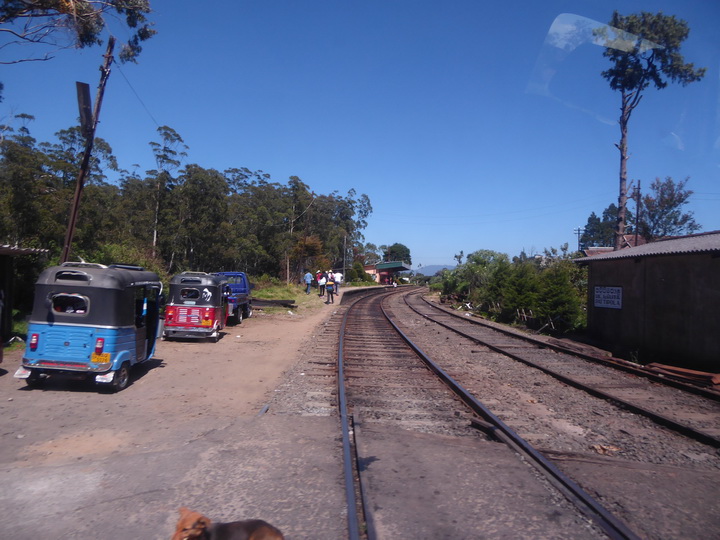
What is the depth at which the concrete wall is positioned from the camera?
34.4ft

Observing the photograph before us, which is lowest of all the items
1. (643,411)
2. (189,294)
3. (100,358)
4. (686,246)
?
(643,411)

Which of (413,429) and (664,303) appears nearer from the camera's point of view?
(413,429)

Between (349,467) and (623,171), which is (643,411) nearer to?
(349,467)

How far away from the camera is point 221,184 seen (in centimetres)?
3594

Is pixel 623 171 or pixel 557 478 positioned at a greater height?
pixel 623 171

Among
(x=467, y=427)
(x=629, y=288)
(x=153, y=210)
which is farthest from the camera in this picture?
(x=153, y=210)

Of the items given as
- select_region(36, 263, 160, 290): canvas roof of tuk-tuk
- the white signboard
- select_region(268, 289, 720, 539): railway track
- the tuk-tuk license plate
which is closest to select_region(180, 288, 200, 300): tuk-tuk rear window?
select_region(268, 289, 720, 539): railway track

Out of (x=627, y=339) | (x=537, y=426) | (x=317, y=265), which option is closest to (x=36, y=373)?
(x=537, y=426)

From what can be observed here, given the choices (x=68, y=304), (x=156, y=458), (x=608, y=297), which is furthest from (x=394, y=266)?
(x=156, y=458)

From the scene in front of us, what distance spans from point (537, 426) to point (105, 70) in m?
14.6

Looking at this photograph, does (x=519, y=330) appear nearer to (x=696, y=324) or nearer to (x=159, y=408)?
(x=696, y=324)

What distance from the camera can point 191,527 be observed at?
2990 mm

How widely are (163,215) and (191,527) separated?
3455cm

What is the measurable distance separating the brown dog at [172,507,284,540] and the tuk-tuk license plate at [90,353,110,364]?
523 cm
